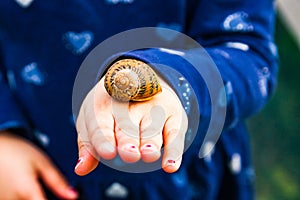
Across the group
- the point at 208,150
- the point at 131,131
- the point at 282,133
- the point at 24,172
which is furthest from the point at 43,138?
the point at 282,133

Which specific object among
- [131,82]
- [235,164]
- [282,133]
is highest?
[131,82]

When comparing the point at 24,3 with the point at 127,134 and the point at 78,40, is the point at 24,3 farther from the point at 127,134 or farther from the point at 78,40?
the point at 127,134

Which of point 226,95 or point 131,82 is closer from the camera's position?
point 131,82

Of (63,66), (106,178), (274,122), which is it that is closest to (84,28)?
(63,66)

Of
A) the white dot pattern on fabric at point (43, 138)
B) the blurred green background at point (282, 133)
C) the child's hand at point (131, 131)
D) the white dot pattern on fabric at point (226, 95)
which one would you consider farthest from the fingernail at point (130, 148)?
the blurred green background at point (282, 133)

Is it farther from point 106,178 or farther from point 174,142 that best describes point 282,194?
point 174,142

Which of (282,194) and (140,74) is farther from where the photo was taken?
(282,194)

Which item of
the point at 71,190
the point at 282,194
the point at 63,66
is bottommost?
the point at 282,194
